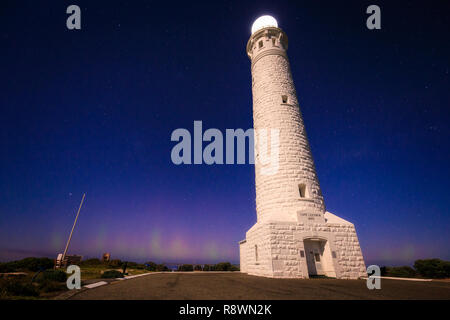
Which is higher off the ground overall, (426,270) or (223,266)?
(426,270)

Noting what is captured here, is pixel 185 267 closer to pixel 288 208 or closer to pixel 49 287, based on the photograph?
pixel 288 208

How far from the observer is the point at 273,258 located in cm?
1030

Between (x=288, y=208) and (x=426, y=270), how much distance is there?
9877 mm

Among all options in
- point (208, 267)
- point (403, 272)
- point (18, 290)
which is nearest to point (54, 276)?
point (18, 290)

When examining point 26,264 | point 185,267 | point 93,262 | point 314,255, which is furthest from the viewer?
point 185,267

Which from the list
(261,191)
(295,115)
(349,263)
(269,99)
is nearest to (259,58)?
(269,99)

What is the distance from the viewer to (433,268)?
40.2ft

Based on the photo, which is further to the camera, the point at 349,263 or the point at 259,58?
the point at 259,58

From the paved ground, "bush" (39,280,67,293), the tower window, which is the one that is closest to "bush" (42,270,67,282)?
"bush" (39,280,67,293)

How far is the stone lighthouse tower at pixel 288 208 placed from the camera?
10.8 metres

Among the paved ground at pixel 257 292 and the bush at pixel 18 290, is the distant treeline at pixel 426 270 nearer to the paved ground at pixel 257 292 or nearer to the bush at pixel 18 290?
the paved ground at pixel 257 292
